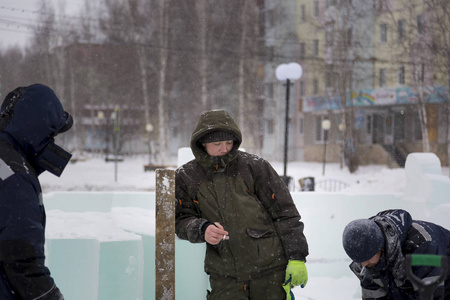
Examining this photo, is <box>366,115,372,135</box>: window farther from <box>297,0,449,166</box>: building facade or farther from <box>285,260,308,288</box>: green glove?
<box>285,260,308,288</box>: green glove

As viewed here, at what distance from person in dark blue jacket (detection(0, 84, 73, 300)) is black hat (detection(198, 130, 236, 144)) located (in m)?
1.02

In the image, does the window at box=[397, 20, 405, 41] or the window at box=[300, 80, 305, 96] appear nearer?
the window at box=[397, 20, 405, 41]

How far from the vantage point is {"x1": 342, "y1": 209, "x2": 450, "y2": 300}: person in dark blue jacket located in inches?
79.6

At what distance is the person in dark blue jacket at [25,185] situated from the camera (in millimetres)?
1614

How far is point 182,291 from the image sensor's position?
366 cm

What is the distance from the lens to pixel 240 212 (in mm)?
2525

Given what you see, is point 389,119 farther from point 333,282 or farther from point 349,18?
point 333,282

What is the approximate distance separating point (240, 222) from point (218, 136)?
0.49 meters

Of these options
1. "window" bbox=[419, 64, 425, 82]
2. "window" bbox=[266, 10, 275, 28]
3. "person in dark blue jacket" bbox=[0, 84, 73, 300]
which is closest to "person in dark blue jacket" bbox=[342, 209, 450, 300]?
"person in dark blue jacket" bbox=[0, 84, 73, 300]

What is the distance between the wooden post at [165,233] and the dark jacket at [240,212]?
0.11 metres

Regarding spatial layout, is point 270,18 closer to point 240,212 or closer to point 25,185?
point 240,212

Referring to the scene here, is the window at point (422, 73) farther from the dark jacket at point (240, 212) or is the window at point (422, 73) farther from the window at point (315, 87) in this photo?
the dark jacket at point (240, 212)

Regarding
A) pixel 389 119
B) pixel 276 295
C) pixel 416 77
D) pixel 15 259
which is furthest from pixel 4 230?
pixel 389 119

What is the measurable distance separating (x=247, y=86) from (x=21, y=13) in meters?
10.3
